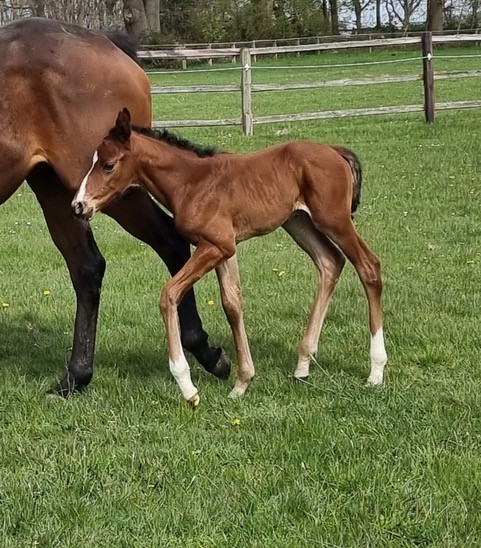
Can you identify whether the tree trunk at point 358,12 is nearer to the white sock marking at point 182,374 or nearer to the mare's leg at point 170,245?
the mare's leg at point 170,245

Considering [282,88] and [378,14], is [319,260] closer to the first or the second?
[282,88]

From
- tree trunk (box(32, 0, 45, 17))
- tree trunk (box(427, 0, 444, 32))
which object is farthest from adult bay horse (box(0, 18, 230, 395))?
tree trunk (box(32, 0, 45, 17))

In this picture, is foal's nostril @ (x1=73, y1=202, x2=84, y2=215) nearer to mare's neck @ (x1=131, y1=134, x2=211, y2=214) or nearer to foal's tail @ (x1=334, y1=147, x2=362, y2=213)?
mare's neck @ (x1=131, y1=134, x2=211, y2=214)

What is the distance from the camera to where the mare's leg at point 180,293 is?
3.86 metres

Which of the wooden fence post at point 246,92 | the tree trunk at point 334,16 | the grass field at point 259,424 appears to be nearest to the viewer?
the grass field at point 259,424

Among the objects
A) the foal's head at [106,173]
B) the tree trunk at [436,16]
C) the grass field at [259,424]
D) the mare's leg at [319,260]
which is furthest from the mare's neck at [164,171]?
the tree trunk at [436,16]

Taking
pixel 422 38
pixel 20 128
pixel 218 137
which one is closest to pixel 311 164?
pixel 20 128

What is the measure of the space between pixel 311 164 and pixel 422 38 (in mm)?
12702

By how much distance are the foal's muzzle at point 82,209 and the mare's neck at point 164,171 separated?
389mm

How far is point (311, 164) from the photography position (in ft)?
13.3

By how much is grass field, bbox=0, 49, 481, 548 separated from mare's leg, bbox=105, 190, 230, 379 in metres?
0.14

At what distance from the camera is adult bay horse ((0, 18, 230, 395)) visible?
14.0ft

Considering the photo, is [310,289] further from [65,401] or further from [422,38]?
[422,38]

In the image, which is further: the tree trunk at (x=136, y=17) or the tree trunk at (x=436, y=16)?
the tree trunk at (x=436, y=16)
